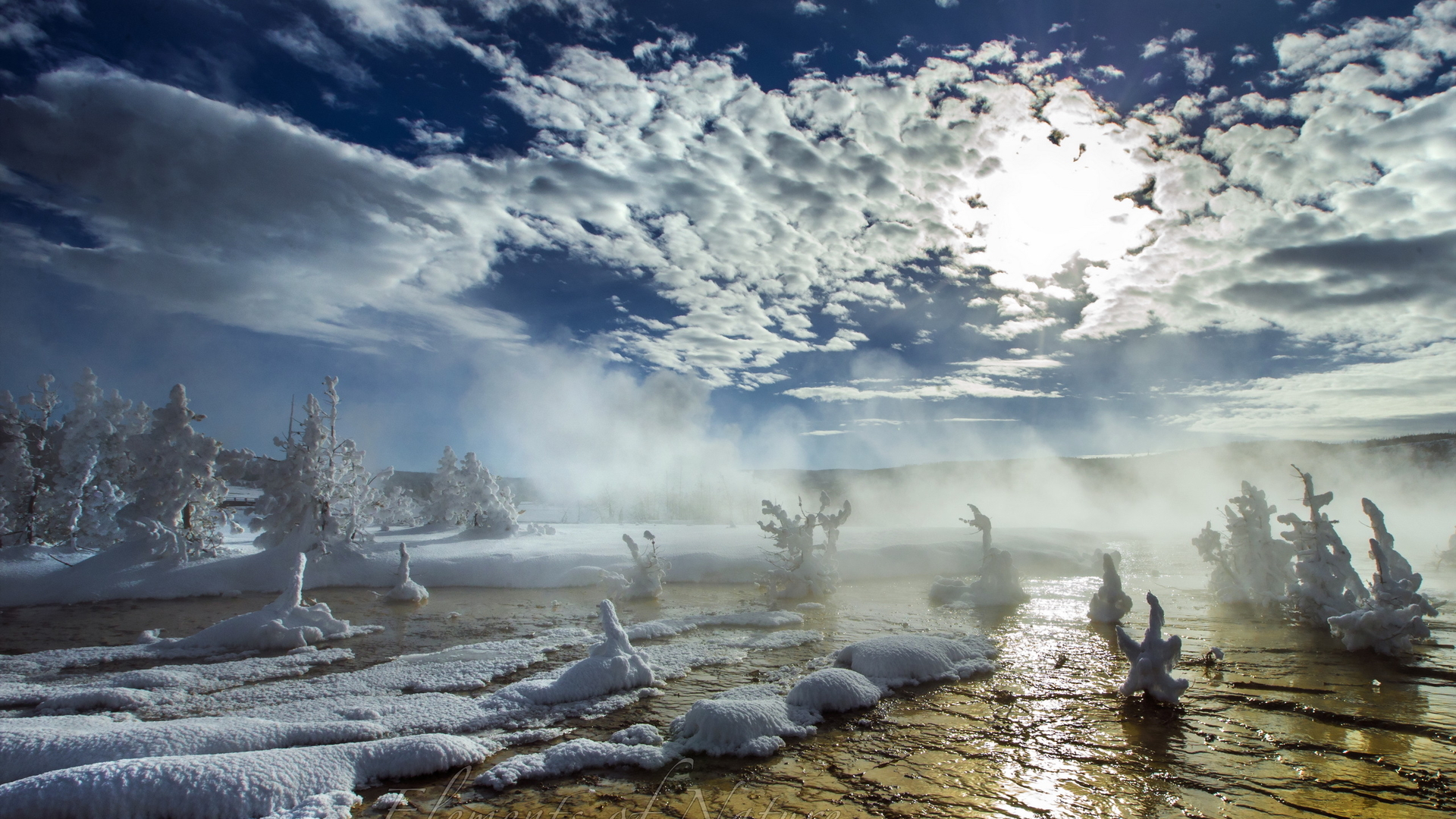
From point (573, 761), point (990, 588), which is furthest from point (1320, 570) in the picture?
point (573, 761)

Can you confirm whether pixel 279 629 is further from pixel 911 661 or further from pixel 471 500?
pixel 471 500

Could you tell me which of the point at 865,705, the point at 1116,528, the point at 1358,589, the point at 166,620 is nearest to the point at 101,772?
the point at 865,705

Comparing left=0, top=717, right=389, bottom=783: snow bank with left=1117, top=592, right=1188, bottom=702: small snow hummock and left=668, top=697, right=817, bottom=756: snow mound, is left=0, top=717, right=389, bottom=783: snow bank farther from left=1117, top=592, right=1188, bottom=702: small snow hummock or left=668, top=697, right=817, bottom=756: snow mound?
left=1117, top=592, right=1188, bottom=702: small snow hummock

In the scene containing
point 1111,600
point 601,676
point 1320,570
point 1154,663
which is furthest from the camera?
point 1111,600

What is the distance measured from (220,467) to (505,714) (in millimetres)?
33572

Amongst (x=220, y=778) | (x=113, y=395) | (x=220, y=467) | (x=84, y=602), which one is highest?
(x=113, y=395)

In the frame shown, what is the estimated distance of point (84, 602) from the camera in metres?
25.2

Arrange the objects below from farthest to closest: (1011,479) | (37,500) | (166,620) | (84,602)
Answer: (1011,479)
(37,500)
(84,602)
(166,620)

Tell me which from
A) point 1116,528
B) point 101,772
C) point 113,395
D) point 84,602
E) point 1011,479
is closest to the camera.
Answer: point 101,772

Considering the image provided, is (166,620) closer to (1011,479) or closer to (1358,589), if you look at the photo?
(1358,589)

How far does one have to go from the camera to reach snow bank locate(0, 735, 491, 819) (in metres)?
6.66

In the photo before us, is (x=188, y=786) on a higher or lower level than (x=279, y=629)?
higher

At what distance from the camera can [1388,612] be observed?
1387 centimetres

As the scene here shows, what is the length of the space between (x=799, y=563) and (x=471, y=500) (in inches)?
1271
